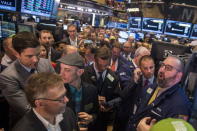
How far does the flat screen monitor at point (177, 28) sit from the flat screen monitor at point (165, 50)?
649cm

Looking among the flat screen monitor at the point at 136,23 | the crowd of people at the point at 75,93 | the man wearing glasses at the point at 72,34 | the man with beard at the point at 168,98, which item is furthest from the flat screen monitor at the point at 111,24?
the man with beard at the point at 168,98

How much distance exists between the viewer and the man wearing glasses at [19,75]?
6.86 feet

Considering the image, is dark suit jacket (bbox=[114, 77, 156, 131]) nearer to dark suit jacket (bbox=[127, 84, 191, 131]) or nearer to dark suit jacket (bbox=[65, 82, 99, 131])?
dark suit jacket (bbox=[127, 84, 191, 131])

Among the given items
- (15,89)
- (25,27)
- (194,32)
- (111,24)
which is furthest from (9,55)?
(111,24)

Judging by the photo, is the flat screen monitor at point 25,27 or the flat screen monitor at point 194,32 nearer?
the flat screen monitor at point 25,27

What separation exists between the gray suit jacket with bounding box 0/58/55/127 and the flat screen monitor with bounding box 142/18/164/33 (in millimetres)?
7944

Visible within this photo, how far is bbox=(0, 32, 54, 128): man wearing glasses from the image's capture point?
2.09 metres

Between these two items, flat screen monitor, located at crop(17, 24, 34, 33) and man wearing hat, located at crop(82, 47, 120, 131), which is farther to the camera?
flat screen monitor, located at crop(17, 24, 34, 33)

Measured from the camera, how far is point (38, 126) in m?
1.57

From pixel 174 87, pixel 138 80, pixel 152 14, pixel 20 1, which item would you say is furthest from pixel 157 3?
pixel 174 87

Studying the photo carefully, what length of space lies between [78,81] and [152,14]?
10.0 m

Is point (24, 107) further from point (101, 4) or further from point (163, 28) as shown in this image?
point (101, 4)

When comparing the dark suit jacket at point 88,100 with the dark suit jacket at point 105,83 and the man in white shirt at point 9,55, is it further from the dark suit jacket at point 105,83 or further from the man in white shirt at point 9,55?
the man in white shirt at point 9,55

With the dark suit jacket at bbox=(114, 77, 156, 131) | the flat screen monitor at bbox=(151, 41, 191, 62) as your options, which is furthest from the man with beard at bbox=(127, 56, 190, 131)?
the flat screen monitor at bbox=(151, 41, 191, 62)
